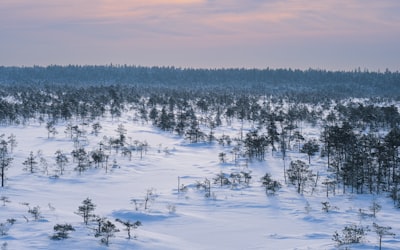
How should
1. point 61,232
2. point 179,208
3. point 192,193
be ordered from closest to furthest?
point 61,232, point 179,208, point 192,193

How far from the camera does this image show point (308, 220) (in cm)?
3181

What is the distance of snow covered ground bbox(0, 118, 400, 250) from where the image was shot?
2492 cm

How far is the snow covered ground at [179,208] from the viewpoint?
24922 millimetres

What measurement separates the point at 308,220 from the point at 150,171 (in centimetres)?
2435

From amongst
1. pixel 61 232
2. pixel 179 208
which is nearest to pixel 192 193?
pixel 179 208

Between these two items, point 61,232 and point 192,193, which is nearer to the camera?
point 61,232

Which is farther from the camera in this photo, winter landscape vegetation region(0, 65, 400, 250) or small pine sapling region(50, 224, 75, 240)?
winter landscape vegetation region(0, 65, 400, 250)

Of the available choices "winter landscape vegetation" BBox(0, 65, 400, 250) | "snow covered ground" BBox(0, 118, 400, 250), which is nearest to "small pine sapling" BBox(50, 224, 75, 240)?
"winter landscape vegetation" BBox(0, 65, 400, 250)

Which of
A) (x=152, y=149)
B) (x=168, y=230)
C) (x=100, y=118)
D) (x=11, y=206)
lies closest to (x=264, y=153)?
(x=152, y=149)

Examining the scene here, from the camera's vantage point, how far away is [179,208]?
34969 mm

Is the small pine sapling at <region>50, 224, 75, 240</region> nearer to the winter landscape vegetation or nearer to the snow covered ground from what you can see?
the winter landscape vegetation

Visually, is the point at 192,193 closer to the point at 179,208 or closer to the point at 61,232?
the point at 179,208

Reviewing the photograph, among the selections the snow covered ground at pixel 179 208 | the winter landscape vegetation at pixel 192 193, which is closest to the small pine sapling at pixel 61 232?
the winter landscape vegetation at pixel 192 193

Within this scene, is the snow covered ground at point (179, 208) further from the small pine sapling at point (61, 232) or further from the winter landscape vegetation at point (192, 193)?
the small pine sapling at point (61, 232)
